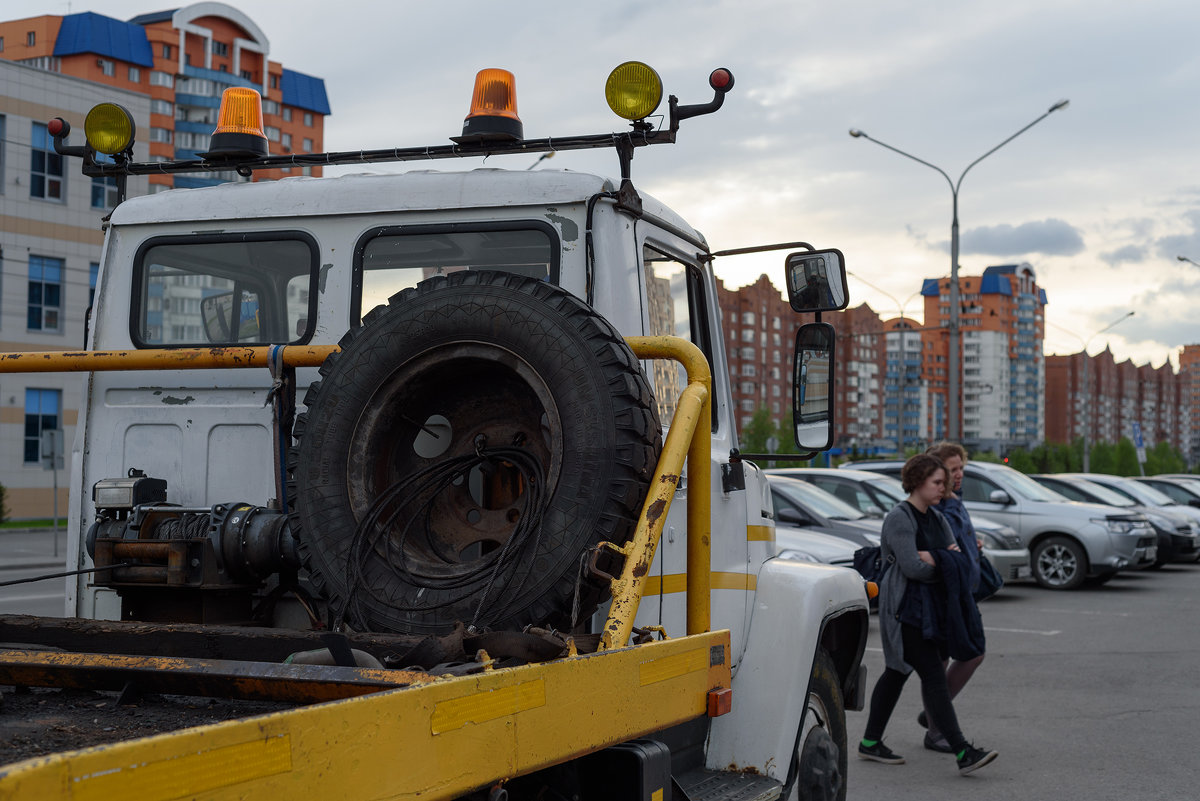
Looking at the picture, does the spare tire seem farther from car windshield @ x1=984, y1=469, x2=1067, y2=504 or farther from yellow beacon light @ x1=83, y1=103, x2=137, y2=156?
car windshield @ x1=984, y1=469, x2=1067, y2=504

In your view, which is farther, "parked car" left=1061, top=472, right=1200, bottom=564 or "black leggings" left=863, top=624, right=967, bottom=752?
"parked car" left=1061, top=472, right=1200, bottom=564

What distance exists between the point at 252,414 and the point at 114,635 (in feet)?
3.12

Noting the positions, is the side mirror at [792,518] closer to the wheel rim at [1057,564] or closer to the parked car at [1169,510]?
the wheel rim at [1057,564]

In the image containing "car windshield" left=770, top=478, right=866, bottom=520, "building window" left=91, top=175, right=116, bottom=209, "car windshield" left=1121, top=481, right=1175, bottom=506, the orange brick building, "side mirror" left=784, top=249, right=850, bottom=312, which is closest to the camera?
"side mirror" left=784, top=249, right=850, bottom=312

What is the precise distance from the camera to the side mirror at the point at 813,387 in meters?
3.89

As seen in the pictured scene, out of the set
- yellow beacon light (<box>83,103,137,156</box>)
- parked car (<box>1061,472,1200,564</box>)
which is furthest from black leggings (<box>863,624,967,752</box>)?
parked car (<box>1061,472,1200,564</box>)

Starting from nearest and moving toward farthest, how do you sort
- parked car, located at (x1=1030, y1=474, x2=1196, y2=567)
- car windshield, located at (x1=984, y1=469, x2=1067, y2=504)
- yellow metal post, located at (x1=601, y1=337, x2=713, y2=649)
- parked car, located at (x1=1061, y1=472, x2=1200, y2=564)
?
yellow metal post, located at (x1=601, y1=337, x2=713, y2=649), car windshield, located at (x1=984, y1=469, x2=1067, y2=504), parked car, located at (x1=1030, y1=474, x2=1196, y2=567), parked car, located at (x1=1061, y1=472, x2=1200, y2=564)

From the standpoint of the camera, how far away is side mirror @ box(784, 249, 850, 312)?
4.05 meters

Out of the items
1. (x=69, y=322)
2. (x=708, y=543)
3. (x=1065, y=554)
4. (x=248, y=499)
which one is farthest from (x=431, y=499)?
(x=69, y=322)

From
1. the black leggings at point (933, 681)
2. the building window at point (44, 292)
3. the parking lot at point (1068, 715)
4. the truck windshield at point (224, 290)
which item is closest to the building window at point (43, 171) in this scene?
the building window at point (44, 292)

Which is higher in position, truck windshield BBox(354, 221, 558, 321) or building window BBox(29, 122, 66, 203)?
building window BBox(29, 122, 66, 203)

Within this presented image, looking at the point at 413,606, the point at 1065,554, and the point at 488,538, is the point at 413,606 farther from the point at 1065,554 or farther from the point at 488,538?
the point at 1065,554

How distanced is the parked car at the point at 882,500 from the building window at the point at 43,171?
27.4 m

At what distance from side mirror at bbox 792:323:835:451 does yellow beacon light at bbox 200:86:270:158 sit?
2.06 meters
